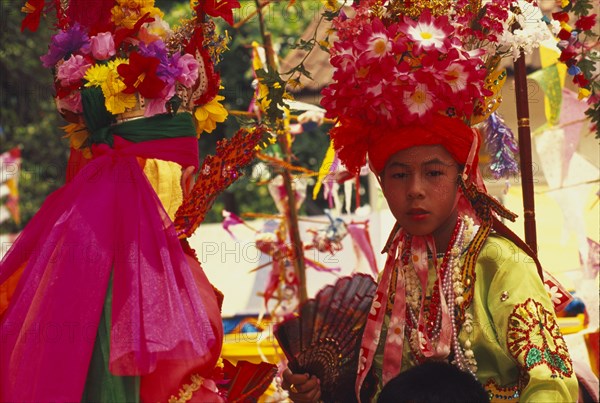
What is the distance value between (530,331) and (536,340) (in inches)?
1.5

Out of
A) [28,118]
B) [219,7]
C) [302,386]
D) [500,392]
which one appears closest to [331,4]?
[219,7]

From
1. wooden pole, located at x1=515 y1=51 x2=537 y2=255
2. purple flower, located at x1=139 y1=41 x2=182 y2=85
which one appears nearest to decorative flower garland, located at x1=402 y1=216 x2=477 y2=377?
wooden pole, located at x1=515 y1=51 x2=537 y2=255

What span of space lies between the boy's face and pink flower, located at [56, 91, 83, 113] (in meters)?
1.17

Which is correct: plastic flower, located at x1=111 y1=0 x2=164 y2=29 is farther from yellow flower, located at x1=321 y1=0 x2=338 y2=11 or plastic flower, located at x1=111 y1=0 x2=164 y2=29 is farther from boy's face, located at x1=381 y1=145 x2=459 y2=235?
boy's face, located at x1=381 y1=145 x2=459 y2=235

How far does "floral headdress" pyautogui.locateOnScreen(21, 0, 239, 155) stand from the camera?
3.64 meters

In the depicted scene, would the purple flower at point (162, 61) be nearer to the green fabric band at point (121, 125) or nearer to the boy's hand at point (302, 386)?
the green fabric band at point (121, 125)

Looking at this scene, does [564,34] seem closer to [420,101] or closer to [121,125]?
[420,101]

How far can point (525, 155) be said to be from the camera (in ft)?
14.3

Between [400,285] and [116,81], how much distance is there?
126 cm

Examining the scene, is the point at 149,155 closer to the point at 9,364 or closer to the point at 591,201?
the point at 9,364

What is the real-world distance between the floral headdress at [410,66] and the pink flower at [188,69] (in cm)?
49

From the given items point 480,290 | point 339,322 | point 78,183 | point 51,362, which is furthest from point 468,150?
point 51,362

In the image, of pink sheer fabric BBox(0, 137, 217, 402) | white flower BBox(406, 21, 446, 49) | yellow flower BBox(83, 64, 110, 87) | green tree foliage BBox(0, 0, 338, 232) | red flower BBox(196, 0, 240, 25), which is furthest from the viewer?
green tree foliage BBox(0, 0, 338, 232)

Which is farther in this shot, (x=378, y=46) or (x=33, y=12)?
(x=33, y=12)
